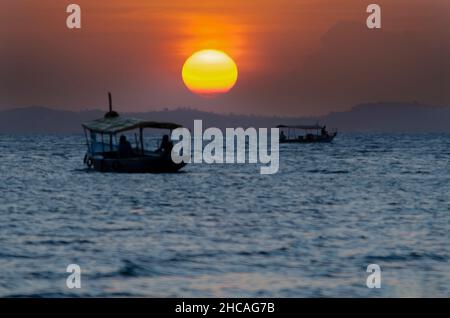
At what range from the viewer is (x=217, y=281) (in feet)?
67.5

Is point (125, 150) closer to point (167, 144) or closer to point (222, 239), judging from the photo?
point (167, 144)

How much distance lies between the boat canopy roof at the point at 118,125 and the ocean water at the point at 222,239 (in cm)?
341


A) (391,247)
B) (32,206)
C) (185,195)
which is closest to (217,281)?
(391,247)

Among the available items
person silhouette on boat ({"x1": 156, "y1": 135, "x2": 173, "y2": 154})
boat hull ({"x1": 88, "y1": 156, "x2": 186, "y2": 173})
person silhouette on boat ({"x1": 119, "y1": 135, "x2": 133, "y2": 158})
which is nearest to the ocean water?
boat hull ({"x1": 88, "y1": 156, "x2": 186, "y2": 173})

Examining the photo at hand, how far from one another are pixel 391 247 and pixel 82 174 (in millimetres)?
43660

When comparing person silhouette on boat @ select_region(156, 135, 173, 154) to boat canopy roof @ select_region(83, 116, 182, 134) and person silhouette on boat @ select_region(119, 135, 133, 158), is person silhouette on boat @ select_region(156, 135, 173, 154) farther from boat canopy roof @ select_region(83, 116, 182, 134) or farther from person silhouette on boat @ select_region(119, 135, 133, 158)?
person silhouette on boat @ select_region(119, 135, 133, 158)

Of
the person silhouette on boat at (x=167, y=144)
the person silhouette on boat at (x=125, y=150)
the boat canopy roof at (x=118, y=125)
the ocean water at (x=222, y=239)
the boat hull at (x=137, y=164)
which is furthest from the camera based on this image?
the person silhouette on boat at (x=125, y=150)

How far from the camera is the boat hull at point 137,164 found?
53.8m

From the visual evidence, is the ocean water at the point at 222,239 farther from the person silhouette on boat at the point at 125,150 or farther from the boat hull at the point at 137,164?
the person silhouette on boat at the point at 125,150

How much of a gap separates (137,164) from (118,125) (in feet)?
9.28

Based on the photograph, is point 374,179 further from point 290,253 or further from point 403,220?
point 290,253

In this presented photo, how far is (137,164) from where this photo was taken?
178ft

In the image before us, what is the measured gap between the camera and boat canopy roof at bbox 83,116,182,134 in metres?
52.5

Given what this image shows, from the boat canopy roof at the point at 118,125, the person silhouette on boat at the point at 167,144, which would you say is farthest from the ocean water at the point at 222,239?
the boat canopy roof at the point at 118,125
